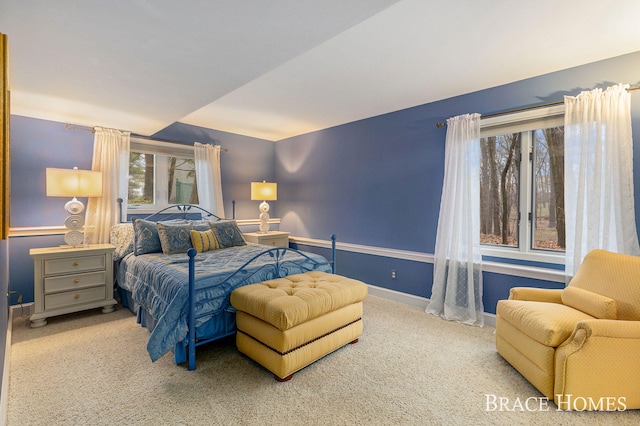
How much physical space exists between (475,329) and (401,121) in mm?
2587

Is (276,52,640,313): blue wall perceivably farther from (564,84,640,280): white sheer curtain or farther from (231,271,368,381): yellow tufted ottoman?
(231,271,368,381): yellow tufted ottoman

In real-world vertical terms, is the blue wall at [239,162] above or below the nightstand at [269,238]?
above

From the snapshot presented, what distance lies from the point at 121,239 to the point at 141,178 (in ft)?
3.36

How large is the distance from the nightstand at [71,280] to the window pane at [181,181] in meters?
1.23

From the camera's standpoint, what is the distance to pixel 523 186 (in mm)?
3131

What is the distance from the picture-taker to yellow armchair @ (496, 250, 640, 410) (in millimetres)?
1774

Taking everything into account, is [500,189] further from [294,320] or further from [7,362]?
[7,362]

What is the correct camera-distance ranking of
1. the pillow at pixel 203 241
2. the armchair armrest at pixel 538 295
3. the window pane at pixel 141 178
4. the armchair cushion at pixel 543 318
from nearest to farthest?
the armchair cushion at pixel 543 318
the armchair armrest at pixel 538 295
the pillow at pixel 203 241
the window pane at pixel 141 178

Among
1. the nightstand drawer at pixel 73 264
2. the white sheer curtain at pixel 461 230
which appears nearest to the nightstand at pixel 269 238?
the nightstand drawer at pixel 73 264

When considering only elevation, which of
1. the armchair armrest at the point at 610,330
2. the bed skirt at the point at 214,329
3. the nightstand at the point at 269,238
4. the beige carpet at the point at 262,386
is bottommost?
the beige carpet at the point at 262,386

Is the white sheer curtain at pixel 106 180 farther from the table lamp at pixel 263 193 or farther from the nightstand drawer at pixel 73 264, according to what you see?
the table lamp at pixel 263 193

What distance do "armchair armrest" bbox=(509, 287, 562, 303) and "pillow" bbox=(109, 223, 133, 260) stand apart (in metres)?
4.00

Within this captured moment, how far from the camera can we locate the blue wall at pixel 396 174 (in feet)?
9.25

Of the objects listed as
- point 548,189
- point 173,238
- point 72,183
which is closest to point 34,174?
point 72,183
